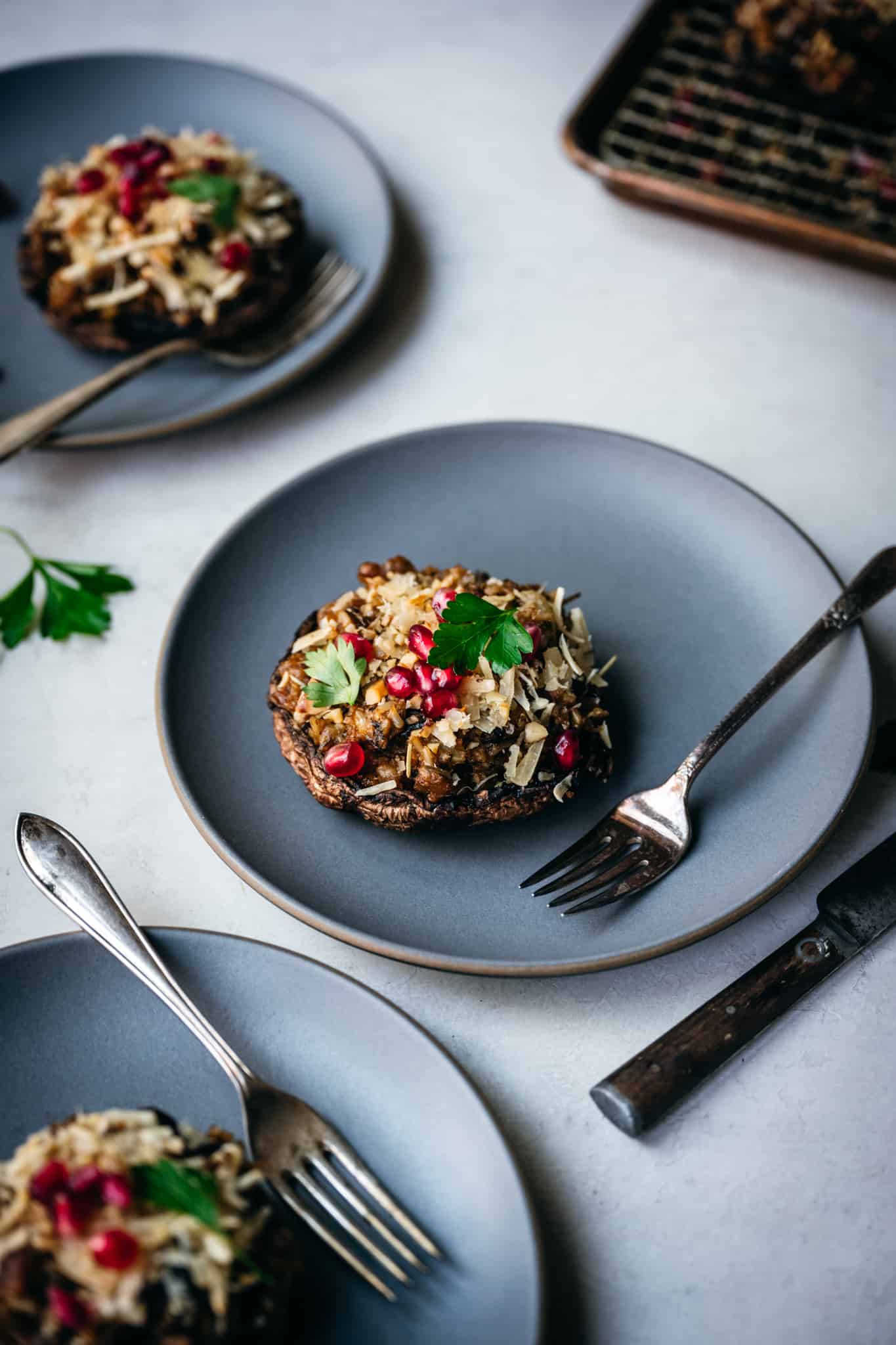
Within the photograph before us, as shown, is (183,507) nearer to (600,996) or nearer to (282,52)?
(600,996)

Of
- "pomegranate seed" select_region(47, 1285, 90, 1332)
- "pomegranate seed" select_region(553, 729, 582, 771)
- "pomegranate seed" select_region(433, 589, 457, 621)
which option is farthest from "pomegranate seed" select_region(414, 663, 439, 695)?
"pomegranate seed" select_region(47, 1285, 90, 1332)

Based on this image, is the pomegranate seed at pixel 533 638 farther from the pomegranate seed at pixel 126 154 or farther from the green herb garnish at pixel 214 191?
the pomegranate seed at pixel 126 154

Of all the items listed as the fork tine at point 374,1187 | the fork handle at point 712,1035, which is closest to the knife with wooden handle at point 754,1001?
the fork handle at point 712,1035

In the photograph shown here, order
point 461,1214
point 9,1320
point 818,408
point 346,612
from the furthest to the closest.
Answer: point 818,408 < point 346,612 < point 461,1214 < point 9,1320

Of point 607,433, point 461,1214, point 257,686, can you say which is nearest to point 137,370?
point 257,686

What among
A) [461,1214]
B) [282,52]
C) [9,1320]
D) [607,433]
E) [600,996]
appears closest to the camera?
[9,1320]

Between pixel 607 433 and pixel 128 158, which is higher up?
pixel 607 433

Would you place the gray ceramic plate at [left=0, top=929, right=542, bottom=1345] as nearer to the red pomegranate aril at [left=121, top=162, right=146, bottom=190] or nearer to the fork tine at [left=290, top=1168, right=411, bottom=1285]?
the fork tine at [left=290, top=1168, right=411, bottom=1285]
